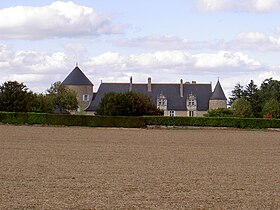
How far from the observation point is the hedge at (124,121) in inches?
2657

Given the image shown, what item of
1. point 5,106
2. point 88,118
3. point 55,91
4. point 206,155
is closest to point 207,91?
point 55,91

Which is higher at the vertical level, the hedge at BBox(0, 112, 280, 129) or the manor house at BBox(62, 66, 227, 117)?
the manor house at BBox(62, 66, 227, 117)

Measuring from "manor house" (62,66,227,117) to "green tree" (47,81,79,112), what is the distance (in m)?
14.5

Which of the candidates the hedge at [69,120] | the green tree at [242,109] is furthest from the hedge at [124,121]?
the green tree at [242,109]

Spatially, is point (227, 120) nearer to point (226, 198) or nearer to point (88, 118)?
point (88, 118)

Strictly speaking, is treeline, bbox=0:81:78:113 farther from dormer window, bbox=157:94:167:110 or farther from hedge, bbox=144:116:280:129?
dormer window, bbox=157:94:167:110

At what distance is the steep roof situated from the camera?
128000 mm

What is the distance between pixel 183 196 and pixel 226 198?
3.52 ft

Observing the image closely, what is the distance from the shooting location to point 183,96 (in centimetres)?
12825

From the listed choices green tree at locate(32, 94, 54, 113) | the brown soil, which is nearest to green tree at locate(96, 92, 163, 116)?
green tree at locate(32, 94, 54, 113)

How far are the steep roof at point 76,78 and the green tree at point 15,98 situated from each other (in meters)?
42.2

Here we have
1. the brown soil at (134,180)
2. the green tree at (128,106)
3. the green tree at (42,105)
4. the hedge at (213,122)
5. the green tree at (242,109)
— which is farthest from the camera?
the green tree at (242,109)

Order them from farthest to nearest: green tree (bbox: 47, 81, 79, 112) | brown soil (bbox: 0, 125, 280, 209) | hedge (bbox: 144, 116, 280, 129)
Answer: green tree (bbox: 47, 81, 79, 112), hedge (bbox: 144, 116, 280, 129), brown soil (bbox: 0, 125, 280, 209)

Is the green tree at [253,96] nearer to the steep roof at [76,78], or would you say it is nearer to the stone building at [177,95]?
the stone building at [177,95]
